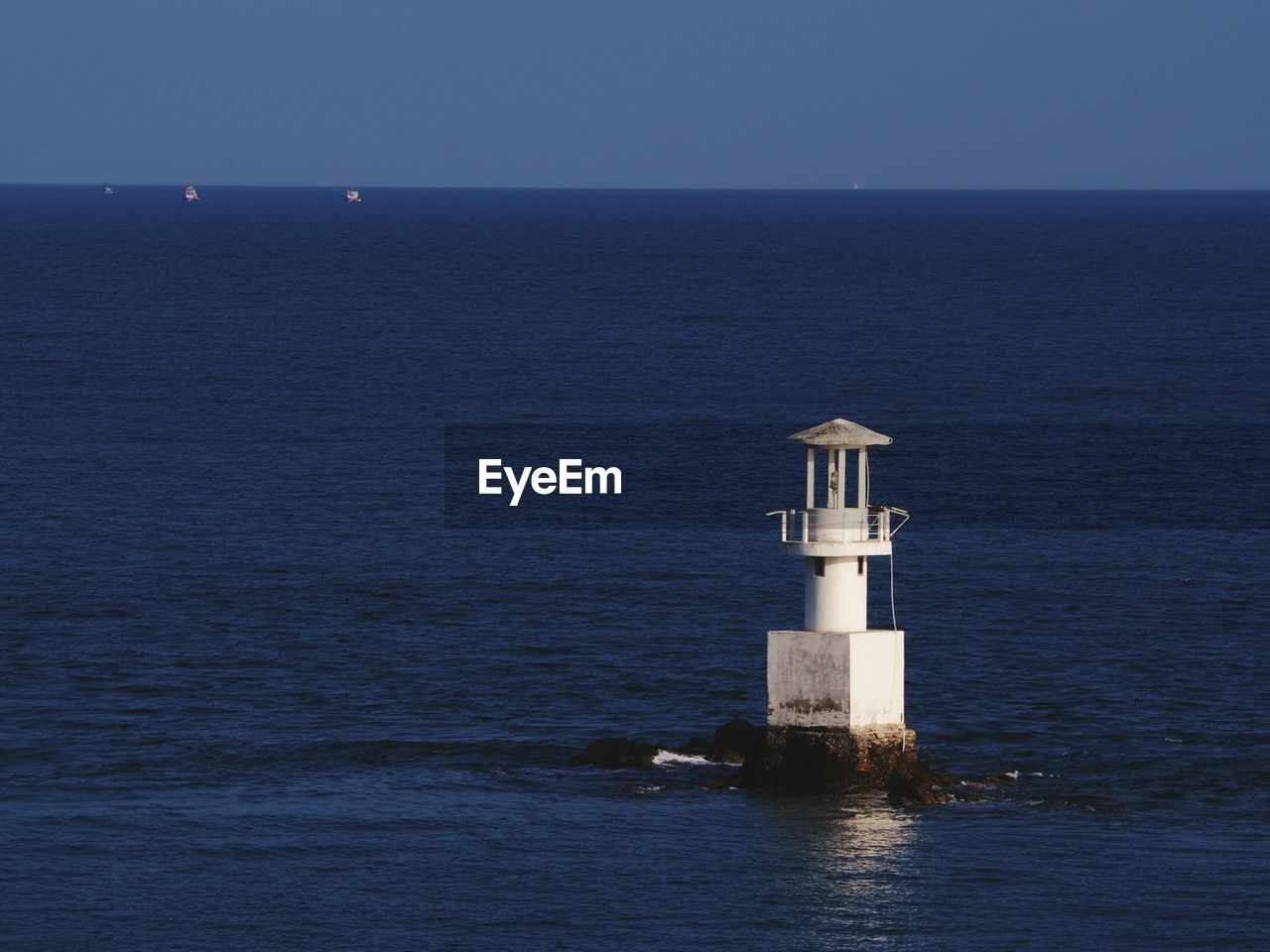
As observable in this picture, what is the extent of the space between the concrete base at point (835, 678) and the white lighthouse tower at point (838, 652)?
2 cm

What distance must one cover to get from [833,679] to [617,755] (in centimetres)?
Result: 586

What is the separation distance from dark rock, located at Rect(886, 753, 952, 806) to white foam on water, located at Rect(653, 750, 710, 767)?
16.4 feet

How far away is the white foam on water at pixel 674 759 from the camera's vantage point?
2048 inches

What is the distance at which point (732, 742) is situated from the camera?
52.2m

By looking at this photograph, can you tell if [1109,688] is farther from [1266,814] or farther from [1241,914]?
[1241,914]

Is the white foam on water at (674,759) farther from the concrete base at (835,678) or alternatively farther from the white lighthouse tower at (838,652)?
the concrete base at (835,678)

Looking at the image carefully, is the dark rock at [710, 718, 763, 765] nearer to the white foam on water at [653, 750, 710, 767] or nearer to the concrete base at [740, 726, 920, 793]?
the white foam on water at [653, 750, 710, 767]

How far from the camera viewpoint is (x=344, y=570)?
77812mm

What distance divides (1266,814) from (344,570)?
1487 inches

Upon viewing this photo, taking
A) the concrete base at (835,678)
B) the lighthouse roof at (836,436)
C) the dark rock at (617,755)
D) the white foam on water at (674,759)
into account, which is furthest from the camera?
the white foam on water at (674,759)

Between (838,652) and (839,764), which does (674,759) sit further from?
(838,652)

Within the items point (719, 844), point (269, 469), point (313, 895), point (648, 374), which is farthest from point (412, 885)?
point (648, 374)

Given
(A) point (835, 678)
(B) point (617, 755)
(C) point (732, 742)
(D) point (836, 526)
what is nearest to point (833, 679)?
(A) point (835, 678)

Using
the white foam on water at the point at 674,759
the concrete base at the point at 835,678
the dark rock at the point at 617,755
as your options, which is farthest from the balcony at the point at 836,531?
the dark rock at the point at 617,755
